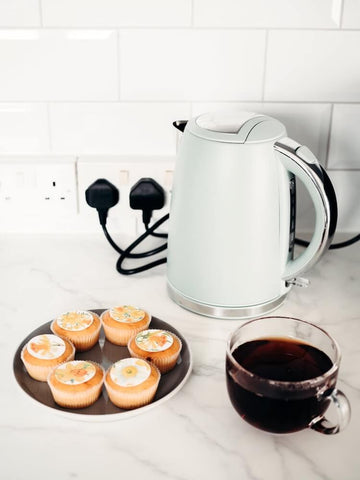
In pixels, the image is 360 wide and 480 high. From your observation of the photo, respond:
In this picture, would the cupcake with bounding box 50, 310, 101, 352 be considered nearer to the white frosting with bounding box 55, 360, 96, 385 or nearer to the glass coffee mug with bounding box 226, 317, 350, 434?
the white frosting with bounding box 55, 360, 96, 385

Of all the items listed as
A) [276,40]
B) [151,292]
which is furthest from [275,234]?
[276,40]

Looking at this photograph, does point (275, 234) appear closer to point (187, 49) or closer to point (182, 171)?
point (182, 171)

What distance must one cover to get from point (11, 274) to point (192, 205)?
300mm

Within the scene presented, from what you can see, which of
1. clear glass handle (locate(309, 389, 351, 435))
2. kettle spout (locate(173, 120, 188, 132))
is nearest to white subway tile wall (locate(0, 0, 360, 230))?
kettle spout (locate(173, 120, 188, 132))

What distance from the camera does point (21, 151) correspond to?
96 cm

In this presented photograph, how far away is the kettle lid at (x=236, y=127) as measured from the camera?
0.71 metres

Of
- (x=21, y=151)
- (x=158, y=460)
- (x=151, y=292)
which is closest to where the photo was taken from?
(x=158, y=460)

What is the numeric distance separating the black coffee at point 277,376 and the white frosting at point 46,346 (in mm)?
186

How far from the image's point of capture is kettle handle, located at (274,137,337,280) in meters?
→ 0.70

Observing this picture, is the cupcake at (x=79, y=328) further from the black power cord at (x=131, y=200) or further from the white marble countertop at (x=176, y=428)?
the black power cord at (x=131, y=200)

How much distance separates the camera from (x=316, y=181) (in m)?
0.70

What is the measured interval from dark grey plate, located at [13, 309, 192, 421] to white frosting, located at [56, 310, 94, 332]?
0.10 ft

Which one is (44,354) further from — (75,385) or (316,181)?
(316,181)

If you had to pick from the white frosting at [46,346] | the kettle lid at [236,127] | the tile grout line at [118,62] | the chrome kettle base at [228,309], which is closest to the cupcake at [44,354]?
the white frosting at [46,346]
